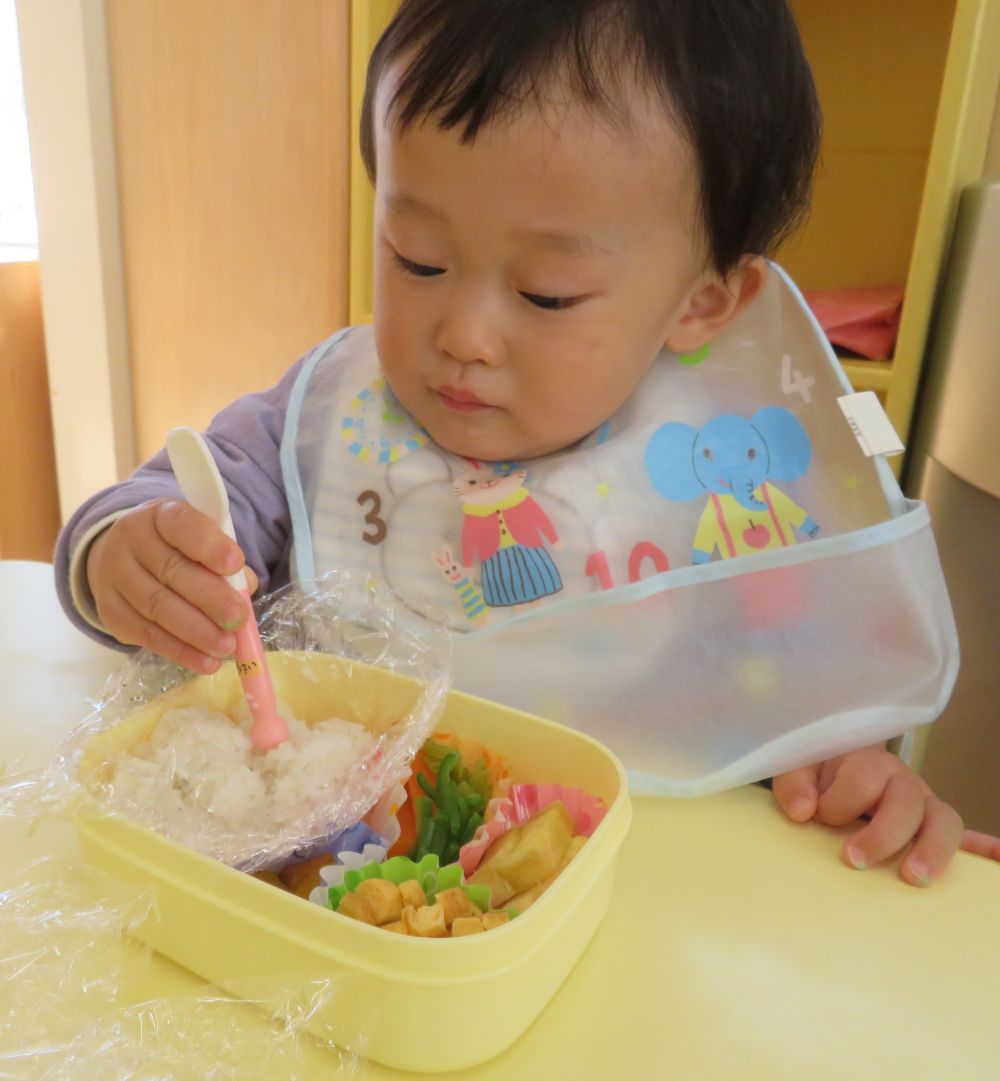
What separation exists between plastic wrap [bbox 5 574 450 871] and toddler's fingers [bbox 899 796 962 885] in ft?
0.89

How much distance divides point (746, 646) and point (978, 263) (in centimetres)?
57

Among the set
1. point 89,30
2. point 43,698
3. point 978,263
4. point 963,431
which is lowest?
point 43,698

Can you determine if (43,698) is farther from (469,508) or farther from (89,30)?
(89,30)

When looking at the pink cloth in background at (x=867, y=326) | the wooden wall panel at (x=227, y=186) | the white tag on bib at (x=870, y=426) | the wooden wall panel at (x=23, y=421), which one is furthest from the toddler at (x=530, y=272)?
the wooden wall panel at (x=23, y=421)

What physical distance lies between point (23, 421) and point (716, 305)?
5.70 feet

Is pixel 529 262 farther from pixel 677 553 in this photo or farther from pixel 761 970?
pixel 761 970

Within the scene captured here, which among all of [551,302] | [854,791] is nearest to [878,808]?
[854,791]

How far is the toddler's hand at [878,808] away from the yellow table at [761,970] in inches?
0.4

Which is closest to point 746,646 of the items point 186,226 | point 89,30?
point 186,226

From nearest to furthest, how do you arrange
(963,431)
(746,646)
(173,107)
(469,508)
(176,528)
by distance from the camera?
(176,528) < (746,646) < (469,508) < (963,431) < (173,107)

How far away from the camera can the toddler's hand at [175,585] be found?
51cm

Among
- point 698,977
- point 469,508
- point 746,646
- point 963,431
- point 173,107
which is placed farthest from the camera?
point 173,107

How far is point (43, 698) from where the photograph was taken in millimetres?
643

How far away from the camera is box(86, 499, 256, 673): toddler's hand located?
0.51 m
